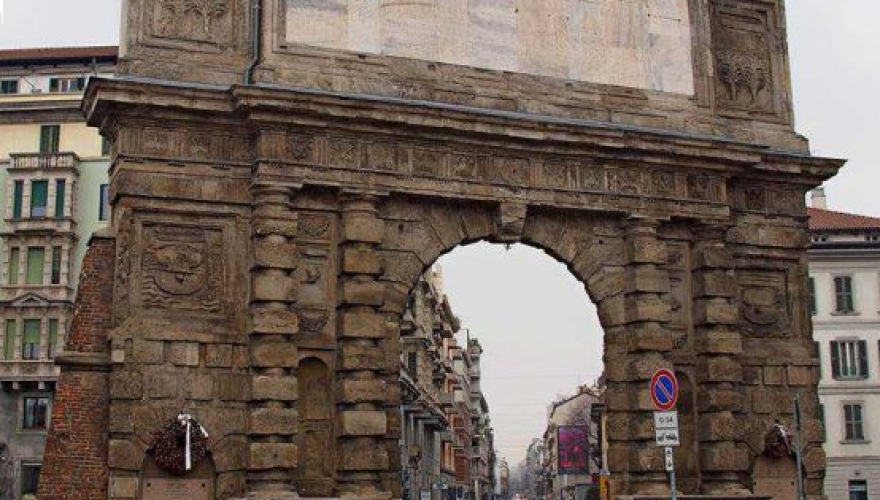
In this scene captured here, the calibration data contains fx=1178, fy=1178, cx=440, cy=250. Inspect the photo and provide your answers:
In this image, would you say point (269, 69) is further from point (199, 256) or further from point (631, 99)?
point (631, 99)

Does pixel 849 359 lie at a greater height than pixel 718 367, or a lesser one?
greater

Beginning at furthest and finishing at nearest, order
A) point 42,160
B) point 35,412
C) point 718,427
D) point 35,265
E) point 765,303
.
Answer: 1. point 42,160
2. point 35,265
3. point 35,412
4. point 765,303
5. point 718,427

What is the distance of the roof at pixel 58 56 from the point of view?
46.8m

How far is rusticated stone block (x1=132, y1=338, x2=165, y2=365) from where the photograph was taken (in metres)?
19.1

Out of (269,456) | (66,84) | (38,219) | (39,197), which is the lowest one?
(269,456)

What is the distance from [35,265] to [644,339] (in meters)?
30.2

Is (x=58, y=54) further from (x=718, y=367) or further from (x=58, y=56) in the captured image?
(x=718, y=367)

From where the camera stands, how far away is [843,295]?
4850 centimetres

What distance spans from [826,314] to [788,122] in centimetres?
2560

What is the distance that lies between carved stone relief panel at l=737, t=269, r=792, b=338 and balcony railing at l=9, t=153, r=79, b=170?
30.1 metres

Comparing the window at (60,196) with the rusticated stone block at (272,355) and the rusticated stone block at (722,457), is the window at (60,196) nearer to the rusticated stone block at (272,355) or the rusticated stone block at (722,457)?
the rusticated stone block at (272,355)

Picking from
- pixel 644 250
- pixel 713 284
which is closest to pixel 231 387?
pixel 644 250

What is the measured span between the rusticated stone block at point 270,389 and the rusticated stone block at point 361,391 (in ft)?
3.36

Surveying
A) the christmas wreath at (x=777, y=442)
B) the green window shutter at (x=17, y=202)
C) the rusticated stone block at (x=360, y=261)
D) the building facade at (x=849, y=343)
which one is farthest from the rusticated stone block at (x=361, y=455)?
the building facade at (x=849, y=343)
